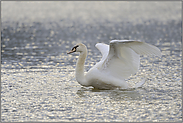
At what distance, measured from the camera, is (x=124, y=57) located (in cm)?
990

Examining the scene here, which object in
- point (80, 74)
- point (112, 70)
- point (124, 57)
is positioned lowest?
point (80, 74)

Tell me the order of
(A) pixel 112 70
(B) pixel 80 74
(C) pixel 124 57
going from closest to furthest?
(C) pixel 124 57 → (B) pixel 80 74 → (A) pixel 112 70

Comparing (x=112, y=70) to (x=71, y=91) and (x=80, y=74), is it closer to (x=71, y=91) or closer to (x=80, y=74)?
(x=80, y=74)

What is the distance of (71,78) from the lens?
1118 centimetres

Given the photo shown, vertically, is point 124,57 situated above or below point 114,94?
above

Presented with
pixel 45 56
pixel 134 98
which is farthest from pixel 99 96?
pixel 45 56

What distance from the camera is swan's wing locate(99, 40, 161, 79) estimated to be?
30.4 feet

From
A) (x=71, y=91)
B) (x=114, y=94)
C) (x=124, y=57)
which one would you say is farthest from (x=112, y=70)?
(x=71, y=91)

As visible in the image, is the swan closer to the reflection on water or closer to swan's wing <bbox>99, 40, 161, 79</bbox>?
swan's wing <bbox>99, 40, 161, 79</bbox>

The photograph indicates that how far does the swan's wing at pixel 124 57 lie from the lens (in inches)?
364

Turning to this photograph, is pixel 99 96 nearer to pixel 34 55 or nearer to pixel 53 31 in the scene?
pixel 34 55

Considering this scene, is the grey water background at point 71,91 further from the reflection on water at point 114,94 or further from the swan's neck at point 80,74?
the swan's neck at point 80,74

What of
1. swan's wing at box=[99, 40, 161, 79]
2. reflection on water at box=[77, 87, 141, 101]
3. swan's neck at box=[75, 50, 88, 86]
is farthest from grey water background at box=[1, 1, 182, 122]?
swan's wing at box=[99, 40, 161, 79]

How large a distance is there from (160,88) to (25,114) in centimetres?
390
